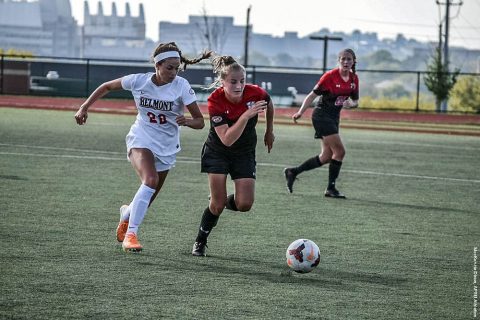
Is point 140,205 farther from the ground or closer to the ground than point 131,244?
farther from the ground

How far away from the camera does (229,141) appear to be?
31.5 feet

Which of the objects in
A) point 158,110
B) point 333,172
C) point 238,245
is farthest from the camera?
point 333,172

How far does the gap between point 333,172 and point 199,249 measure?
217 inches

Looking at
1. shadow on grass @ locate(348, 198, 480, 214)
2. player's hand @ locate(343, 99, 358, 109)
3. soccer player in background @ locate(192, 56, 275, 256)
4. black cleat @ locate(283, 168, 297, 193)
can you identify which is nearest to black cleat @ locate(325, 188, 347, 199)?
shadow on grass @ locate(348, 198, 480, 214)

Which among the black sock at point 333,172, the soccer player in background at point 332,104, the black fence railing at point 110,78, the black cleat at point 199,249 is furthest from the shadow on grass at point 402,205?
the black fence railing at point 110,78

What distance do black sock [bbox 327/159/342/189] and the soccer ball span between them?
5807mm

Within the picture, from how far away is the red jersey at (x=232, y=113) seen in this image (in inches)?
384

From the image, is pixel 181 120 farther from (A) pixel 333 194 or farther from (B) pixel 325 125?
(B) pixel 325 125

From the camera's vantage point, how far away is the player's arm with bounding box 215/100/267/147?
9320 mm

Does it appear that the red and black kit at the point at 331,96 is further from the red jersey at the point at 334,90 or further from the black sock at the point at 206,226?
the black sock at the point at 206,226

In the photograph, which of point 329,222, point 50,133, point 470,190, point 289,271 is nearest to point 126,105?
point 50,133

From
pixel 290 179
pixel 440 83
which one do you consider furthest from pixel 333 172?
pixel 440 83

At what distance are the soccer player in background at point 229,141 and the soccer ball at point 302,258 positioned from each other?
1.06m

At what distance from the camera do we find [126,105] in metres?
42.7
